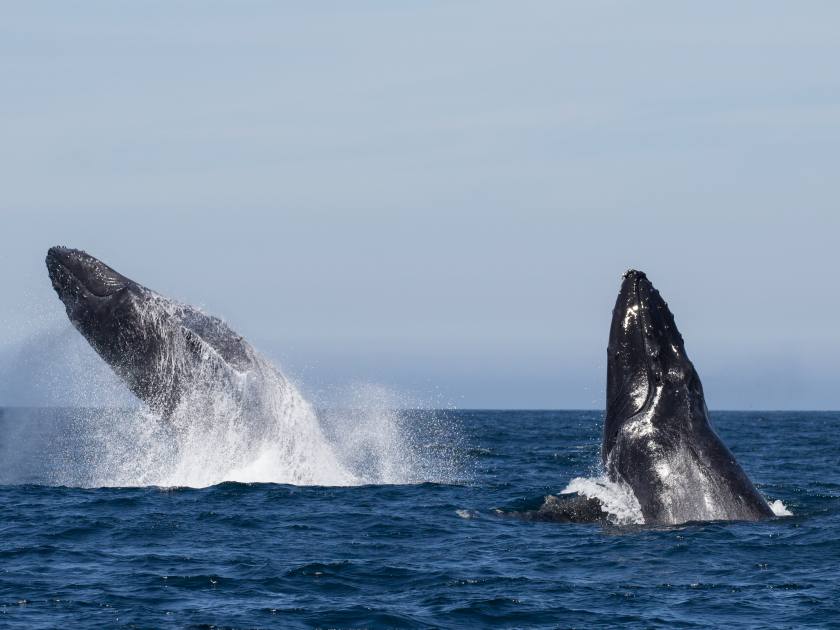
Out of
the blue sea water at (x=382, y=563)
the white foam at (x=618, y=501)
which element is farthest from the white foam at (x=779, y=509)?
the white foam at (x=618, y=501)

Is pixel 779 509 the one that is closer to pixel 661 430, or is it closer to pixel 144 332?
pixel 661 430

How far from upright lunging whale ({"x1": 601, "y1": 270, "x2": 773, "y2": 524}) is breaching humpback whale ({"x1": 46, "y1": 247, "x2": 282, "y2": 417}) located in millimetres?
6721

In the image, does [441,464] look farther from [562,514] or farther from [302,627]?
[302,627]

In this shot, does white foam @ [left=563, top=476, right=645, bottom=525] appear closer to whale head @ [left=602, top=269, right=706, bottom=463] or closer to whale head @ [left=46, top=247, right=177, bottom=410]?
whale head @ [left=602, top=269, right=706, bottom=463]

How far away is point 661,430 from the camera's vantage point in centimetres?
1752

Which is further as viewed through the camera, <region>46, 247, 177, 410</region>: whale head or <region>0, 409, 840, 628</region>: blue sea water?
<region>46, 247, 177, 410</region>: whale head

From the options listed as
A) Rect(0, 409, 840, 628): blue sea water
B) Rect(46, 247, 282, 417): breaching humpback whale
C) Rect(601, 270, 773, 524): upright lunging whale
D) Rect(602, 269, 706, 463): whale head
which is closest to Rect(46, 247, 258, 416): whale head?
Rect(46, 247, 282, 417): breaching humpback whale

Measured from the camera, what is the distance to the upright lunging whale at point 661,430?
17156 millimetres

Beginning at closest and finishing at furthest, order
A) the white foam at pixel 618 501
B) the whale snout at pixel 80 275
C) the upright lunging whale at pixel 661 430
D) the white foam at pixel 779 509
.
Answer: the upright lunging whale at pixel 661 430
the white foam at pixel 618 501
the white foam at pixel 779 509
the whale snout at pixel 80 275

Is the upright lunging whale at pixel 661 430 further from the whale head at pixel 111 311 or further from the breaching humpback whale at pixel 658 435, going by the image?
the whale head at pixel 111 311

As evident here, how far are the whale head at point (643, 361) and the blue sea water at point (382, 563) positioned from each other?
1.69 metres

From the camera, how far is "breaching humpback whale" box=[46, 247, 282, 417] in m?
21.8

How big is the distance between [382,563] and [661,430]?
4.14 meters

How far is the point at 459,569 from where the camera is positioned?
15.6 metres
